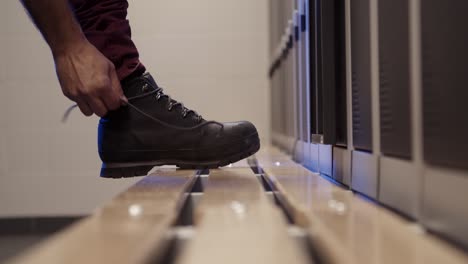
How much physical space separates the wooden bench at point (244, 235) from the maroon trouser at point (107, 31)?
0.43 meters

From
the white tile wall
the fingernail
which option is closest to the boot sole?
the fingernail

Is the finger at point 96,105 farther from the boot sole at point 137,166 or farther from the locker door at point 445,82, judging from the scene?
the locker door at point 445,82

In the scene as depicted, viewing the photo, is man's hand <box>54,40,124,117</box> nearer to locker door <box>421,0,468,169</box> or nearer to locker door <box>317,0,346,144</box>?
locker door <box>317,0,346,144</box>

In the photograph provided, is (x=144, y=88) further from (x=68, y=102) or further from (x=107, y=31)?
(x=68, y=102)

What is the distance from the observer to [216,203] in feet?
2.43

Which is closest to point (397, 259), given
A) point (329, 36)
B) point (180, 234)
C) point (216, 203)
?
point (180, 234)

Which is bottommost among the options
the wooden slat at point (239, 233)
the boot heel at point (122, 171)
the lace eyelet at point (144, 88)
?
the boot heel at point (122, 171)

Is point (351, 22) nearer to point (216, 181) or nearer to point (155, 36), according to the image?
point (216, 181)

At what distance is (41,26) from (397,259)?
2.73 ft

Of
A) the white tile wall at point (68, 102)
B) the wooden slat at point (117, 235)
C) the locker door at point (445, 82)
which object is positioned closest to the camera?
the wooden slat at point (117, 235)

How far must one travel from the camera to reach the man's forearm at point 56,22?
3.34 ft

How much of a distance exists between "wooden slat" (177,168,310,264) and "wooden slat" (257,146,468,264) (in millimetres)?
26

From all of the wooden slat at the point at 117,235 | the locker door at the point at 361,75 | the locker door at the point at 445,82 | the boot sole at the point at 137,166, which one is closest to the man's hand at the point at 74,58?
A: the boot sole at the point at 137,166

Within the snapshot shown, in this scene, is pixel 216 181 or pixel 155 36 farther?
pixel 155 36
